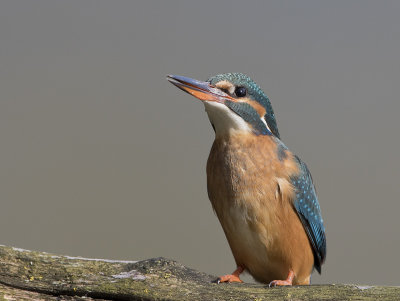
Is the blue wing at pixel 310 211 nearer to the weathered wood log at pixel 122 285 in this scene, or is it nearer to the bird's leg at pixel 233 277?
the bird's leg at pixel 233 277

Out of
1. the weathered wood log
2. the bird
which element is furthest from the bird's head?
the weathered wood log

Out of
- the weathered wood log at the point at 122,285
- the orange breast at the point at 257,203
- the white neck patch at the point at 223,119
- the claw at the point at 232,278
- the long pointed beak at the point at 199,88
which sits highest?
the long pointed beak at the point at 199,88

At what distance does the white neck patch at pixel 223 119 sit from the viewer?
328cm

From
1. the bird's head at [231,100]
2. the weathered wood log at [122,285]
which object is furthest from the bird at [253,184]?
the weathered wood log at [122,285]

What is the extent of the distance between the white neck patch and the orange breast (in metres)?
0.05

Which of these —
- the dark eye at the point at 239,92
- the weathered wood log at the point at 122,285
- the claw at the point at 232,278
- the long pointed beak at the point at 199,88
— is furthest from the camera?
the dark eye at the point at 239,92

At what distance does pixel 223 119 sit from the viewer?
335cm

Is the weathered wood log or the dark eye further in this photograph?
the dark eye

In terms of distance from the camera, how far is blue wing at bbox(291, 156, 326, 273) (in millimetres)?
3410

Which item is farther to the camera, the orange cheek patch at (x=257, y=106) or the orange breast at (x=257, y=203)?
the orange cheek patch at (x=257, y=106)

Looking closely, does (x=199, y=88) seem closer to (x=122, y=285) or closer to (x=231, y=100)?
(x=231, y=100)

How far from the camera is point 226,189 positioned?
3.27 m

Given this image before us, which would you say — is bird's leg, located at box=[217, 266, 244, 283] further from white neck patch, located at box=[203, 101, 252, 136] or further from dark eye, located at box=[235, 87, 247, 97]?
→ dark eye, located at box=[235, 87, 247, 97]

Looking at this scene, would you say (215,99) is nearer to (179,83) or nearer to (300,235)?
(179,83)
